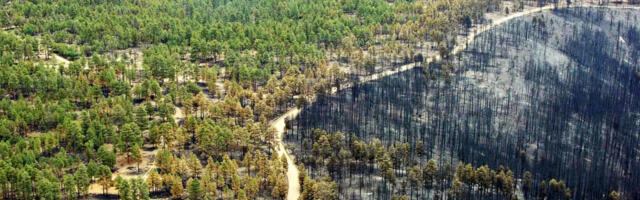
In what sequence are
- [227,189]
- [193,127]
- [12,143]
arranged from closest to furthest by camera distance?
1. [227,189]
2. [12,143]
3. [193,127]

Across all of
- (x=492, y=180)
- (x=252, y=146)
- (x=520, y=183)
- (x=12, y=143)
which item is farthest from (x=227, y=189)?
(x=520, y=183)

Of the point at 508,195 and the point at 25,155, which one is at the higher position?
the point at 25,155

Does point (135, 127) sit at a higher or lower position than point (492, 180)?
higher

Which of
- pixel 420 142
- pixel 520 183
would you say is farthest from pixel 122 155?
pixel 520 183

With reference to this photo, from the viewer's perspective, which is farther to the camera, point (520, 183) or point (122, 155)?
point (520, 183)

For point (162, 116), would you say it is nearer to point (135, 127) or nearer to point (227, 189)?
point (135, 127)

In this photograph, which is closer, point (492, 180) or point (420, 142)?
point (492, 180)

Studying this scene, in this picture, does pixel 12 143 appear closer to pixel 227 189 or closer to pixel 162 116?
pixel 162 116

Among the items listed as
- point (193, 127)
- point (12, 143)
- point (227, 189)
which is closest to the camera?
point (227, 189)
